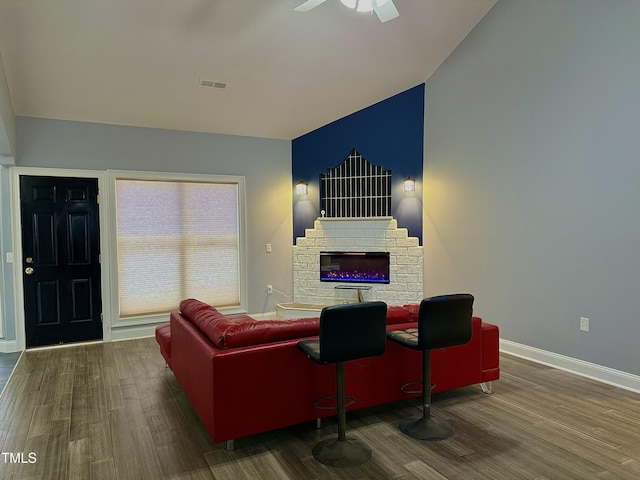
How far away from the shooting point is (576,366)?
414 cm

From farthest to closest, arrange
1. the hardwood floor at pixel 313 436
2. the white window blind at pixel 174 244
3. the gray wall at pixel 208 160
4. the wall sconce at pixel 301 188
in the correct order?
the wall sconce at pixel 301 188 < the white window blind at pixel 174 244 < the gray wall at pixel 208 160 < the hardwood floor at pixel 313 436

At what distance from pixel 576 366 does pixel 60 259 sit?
576 cm

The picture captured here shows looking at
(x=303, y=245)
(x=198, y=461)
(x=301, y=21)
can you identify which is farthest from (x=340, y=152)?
(x=198, y=461)

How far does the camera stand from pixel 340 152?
253 inches

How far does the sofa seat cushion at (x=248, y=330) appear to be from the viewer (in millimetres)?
2824

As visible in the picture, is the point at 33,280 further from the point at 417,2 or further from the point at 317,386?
the point at 417,2

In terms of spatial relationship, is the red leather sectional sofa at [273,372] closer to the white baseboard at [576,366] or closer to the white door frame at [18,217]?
the white baseboard at [576,366]

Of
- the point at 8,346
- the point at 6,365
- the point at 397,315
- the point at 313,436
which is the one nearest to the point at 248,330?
the point at 313,436

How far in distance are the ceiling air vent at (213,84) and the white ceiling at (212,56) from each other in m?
0.07

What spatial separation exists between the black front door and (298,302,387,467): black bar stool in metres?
3.79

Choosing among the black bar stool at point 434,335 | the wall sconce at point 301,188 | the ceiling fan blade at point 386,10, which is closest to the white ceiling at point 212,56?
the ceiling fan blade at point 386,10

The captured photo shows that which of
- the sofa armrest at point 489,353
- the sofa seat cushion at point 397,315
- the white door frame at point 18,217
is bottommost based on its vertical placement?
the sofa armrest at point 489,353

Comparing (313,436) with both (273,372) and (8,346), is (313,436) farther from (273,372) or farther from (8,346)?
(8,346)

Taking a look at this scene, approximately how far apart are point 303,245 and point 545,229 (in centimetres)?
344
